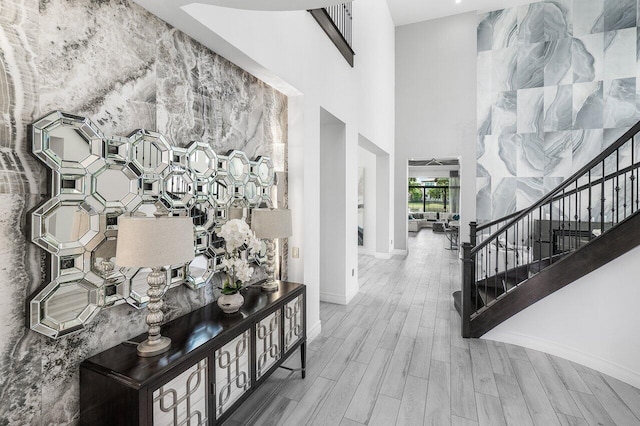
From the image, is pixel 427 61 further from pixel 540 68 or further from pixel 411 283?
pixel 411 283

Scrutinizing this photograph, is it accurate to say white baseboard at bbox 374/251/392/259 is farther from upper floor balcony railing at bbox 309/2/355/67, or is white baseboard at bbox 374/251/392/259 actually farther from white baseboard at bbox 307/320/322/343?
upper floor balcony railing at bbox 309/2/355/67

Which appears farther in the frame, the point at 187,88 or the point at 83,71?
the point at 187,88

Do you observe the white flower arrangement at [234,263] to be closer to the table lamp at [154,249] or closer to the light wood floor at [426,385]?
the table lamp at [154,249]

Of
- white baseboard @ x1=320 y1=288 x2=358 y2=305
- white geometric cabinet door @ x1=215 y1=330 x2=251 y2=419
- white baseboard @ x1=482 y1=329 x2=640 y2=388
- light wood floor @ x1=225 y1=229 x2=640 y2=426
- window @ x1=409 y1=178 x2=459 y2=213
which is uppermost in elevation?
window @ x1=409 y1=178 x2=459 y2=213

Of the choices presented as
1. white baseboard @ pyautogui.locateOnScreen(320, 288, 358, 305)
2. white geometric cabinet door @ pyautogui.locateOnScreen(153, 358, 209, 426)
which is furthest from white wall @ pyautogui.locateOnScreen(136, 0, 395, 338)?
white geometric cabinet door @ pyautogui.locateOnScreen(153, 358, 209, 426)

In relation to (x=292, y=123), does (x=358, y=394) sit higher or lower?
lower

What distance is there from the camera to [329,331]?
3490mm

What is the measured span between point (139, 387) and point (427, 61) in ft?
28.7

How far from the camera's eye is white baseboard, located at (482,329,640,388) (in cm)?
249

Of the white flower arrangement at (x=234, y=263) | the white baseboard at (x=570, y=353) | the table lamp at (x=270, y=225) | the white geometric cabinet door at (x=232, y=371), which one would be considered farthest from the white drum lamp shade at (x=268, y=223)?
the white baseboard at (x=570, y=353)

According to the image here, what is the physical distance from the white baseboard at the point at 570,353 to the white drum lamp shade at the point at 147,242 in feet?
11.0

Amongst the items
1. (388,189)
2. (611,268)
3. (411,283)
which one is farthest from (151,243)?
(388,189)

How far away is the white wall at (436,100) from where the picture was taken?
24.5 ft

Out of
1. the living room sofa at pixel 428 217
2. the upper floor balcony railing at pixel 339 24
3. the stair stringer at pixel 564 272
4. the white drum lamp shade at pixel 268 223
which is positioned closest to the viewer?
the white drum lamp shade at pixel 268 223
